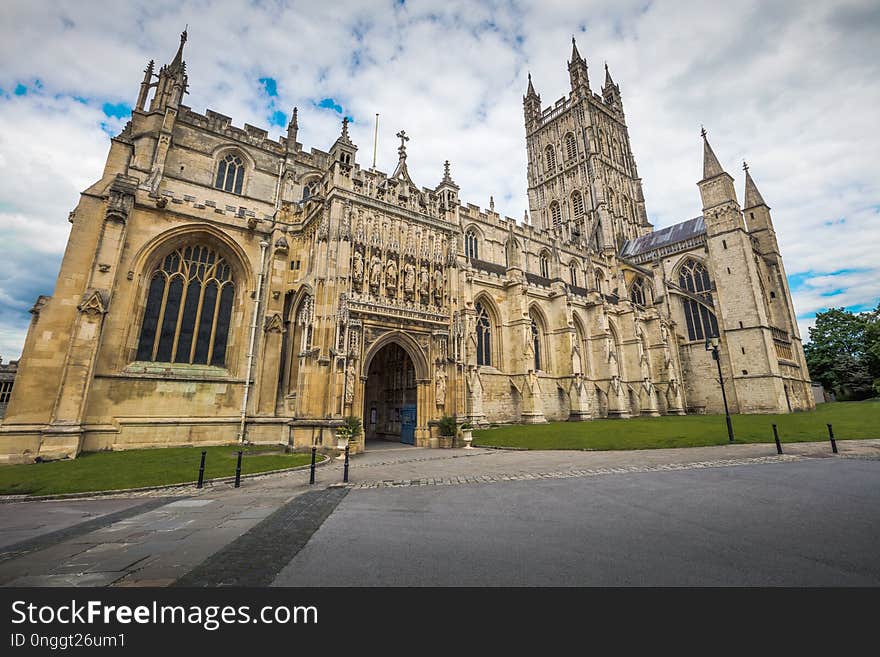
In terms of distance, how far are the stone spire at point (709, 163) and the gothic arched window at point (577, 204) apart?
582 inches

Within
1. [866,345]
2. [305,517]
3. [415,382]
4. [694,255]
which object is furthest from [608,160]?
[305,517]

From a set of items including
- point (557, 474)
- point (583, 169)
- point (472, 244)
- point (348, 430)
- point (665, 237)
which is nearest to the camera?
point (557, 474)

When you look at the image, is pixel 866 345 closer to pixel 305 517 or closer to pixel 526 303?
pixel 526 303

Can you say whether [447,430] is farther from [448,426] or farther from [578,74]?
[578,74]

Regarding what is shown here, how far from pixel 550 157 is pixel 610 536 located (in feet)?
199

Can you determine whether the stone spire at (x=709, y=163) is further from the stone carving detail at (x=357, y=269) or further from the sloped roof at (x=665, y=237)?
the stone carving detail at (x=357, y=269)

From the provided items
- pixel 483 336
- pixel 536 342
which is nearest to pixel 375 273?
pixel 483 336

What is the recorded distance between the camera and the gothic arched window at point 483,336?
1026 inches

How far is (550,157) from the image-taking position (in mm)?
56250

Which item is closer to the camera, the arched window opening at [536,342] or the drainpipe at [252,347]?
the drainpipe at [252,347]

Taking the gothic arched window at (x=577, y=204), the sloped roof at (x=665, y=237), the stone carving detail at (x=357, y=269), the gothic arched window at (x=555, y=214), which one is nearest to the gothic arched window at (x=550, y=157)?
the gothic arched window at (x=555, y=214)

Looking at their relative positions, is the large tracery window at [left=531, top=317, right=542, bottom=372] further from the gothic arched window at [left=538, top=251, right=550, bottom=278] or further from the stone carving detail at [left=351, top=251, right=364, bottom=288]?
the stone carving detail at [left=351, top=251, right=364, bottom=288]
